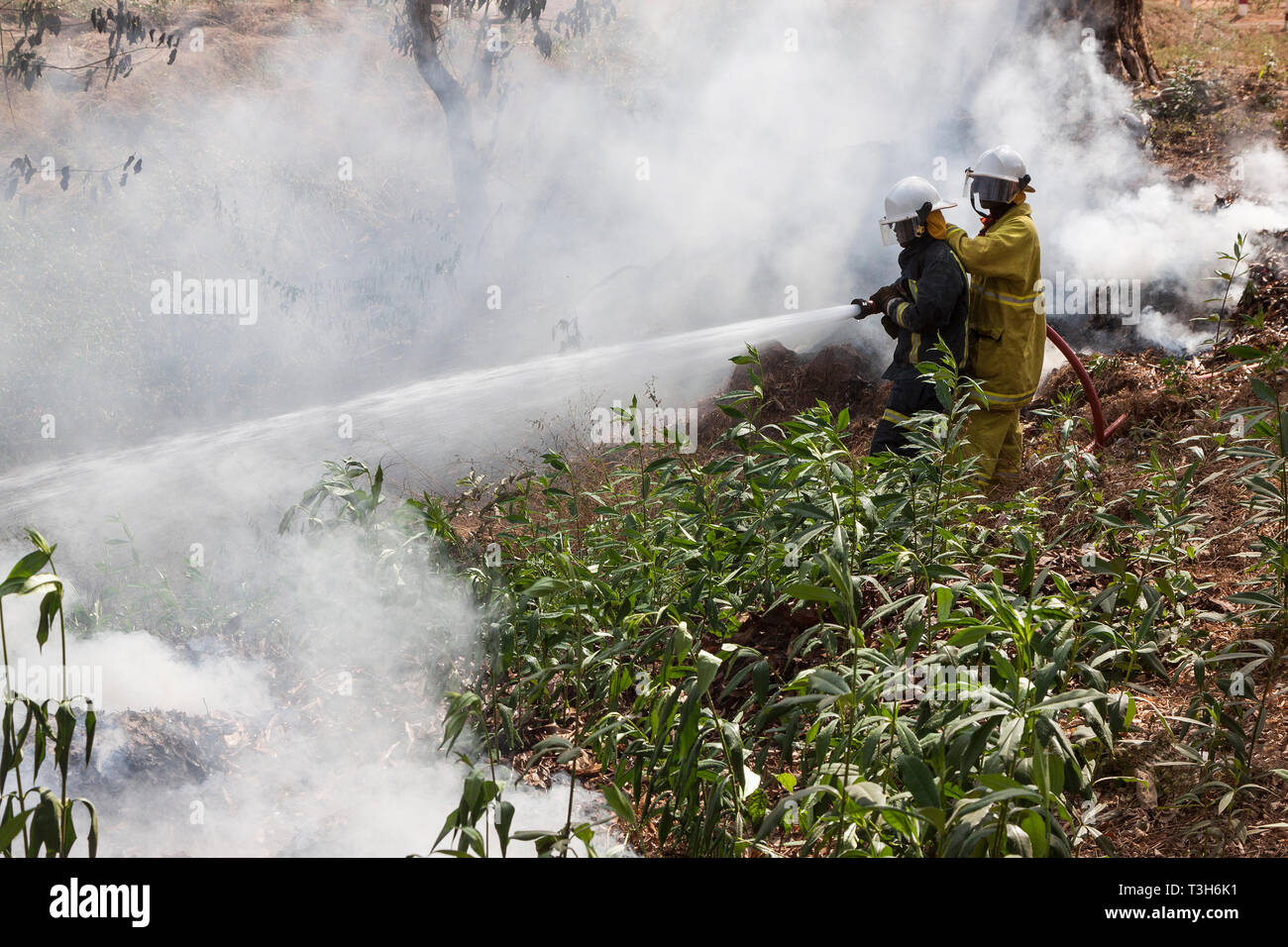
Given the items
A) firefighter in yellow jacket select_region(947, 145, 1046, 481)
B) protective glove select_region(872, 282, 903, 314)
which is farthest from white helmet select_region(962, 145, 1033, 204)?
protective glove select_region(872, 282, 903, 314)

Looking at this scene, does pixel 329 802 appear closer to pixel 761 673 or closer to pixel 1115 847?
pixel 761 673

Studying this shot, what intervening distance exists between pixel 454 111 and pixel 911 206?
8.91 metres

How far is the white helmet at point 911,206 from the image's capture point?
3838mm

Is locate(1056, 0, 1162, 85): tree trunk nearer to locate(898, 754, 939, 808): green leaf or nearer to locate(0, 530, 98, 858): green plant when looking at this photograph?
locate(898, 754, 939, 808): green leaf

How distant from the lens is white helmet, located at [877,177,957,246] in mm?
3838

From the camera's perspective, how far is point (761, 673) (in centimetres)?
204

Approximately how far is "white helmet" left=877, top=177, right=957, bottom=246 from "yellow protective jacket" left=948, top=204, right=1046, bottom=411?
0.50 feet

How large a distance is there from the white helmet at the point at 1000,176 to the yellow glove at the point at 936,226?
0.22 m

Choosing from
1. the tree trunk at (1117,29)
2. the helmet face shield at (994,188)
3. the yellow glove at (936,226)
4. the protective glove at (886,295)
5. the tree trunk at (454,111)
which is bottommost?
the protective glove at (886,295)

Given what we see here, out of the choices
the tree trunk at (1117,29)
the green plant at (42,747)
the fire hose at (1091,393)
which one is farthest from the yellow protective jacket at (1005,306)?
the tree trunk at (1117,29)

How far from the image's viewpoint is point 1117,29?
8203mm

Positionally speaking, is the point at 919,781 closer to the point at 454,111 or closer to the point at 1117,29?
the point at 1117,29

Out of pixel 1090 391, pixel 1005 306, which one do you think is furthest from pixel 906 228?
pixel 1090 391

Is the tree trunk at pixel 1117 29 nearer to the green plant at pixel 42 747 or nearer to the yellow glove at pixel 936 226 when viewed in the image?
the yellow glove at pixel 936 226
